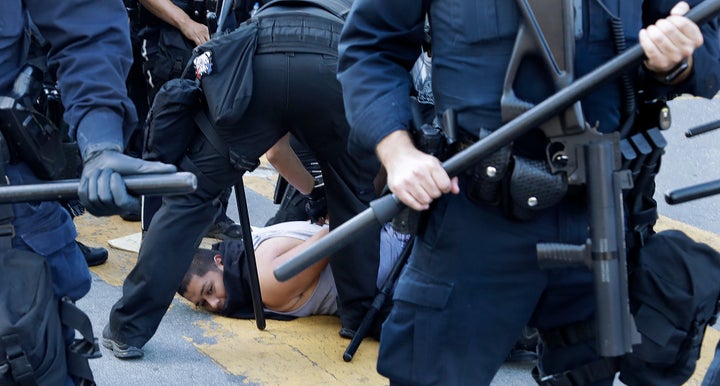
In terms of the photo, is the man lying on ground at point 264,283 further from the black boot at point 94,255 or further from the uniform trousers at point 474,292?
the uniform trousers at point 474,292

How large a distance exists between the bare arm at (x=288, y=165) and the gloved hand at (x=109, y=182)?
86.4 inches

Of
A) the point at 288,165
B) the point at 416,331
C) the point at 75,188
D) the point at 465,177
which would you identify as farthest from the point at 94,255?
the point at 465,177

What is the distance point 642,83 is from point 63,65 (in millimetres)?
1498

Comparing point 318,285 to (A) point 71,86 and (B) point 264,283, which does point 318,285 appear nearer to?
→ (B) point 264,283

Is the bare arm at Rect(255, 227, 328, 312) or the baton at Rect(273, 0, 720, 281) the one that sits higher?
the baton at Rect(273, 0, 720, 281)

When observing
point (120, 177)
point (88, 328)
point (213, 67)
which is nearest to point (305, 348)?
point (213, 67)

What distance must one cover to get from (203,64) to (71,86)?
132cm

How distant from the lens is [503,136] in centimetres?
225

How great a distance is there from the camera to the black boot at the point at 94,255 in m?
5.23

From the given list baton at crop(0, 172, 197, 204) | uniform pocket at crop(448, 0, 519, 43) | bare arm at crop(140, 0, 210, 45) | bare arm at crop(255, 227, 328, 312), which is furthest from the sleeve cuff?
bare arm at crop(140, 0, 210, 45)

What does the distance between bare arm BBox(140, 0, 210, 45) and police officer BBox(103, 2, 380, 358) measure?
166 centimetres

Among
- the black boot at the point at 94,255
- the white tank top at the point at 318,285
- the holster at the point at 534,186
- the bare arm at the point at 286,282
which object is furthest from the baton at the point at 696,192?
the black boot at the point at 94,255

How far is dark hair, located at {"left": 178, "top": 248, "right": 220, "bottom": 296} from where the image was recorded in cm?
474

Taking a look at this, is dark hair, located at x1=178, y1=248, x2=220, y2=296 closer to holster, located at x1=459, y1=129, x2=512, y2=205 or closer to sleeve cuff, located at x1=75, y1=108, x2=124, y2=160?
sleeve cuff, located at x1=75, y1=108, x2=124, y2=160
